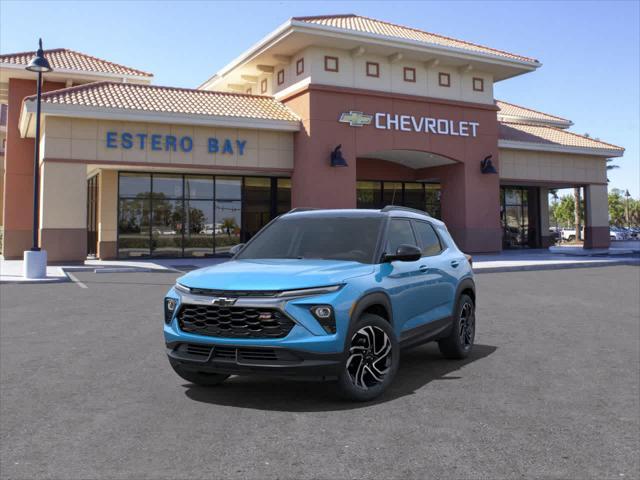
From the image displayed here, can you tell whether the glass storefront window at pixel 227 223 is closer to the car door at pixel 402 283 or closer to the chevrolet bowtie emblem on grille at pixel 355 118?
the chevrolet bowtie emblem on grille at pixel 355 118

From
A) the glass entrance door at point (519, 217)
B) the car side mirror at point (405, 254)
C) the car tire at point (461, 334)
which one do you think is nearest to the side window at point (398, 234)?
the car side mirror at point (405, 254)

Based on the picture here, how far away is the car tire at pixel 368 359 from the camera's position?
4930mm

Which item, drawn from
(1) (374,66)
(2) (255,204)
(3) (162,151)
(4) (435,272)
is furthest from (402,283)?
(2) (255,204)

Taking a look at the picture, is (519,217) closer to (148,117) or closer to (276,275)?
(148,117)

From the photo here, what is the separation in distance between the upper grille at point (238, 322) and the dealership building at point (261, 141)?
733 inches

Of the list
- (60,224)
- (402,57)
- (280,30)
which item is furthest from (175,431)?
(402,57)

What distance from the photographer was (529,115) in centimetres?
4053

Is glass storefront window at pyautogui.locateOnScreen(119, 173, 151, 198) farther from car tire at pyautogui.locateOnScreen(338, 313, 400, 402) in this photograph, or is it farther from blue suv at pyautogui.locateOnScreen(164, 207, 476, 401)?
car tire at pyautogui.locateOnScreen(338, 313, 400, 402)

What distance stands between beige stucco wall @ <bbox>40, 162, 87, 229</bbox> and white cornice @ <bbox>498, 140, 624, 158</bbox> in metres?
20.7

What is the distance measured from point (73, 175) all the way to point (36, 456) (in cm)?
2020

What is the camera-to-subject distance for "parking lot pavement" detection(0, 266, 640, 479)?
384 cm

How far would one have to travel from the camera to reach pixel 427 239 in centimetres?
688

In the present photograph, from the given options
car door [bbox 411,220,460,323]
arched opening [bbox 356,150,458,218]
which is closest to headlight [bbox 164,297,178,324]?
car door [bbox 411,220,460,323]

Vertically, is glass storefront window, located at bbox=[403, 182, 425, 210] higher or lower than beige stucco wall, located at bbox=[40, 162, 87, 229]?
higher
